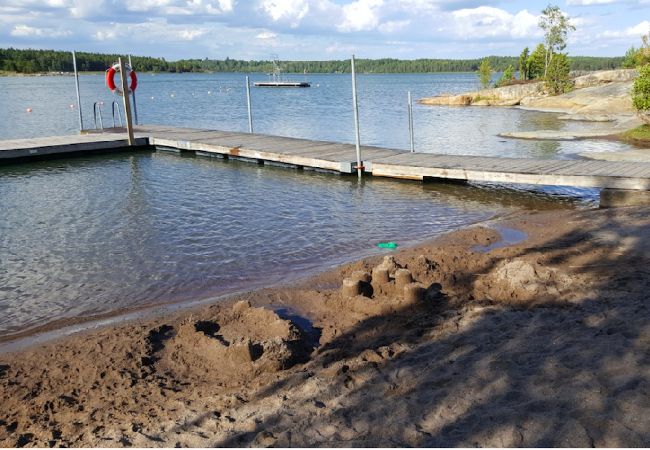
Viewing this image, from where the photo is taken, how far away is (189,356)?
5184 mm

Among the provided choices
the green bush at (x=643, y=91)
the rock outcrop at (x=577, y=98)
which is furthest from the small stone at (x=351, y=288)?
the rock outcrop at (x=577, y=98)

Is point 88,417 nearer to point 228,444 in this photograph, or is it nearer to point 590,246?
point 228,444

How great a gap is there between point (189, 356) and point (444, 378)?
90.3 inches

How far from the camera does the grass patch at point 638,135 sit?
19281mm

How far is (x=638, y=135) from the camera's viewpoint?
19.8m

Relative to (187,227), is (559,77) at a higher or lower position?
higher

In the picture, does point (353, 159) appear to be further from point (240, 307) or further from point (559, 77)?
point (559, 77)

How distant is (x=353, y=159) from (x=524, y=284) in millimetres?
9445

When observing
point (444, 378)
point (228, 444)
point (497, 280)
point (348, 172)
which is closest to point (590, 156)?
point (348, 172)

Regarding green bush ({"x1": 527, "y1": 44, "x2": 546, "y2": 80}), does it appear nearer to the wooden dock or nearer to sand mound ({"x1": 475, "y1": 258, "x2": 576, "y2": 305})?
the wooden dock

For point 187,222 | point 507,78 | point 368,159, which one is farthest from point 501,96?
point 187,222

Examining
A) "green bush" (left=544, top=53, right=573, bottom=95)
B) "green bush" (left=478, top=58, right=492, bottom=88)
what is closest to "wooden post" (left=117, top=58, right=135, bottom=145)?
"green bush" (left=544, top=53, right=573, bottom=95)

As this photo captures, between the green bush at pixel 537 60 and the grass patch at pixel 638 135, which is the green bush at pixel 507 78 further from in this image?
the grass patch at pixel 638 135

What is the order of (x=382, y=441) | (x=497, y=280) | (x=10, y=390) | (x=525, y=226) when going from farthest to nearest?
(x=525, y=226) → (x=497, y=280) → (x=10, y=390) → (x=382, y=441)
